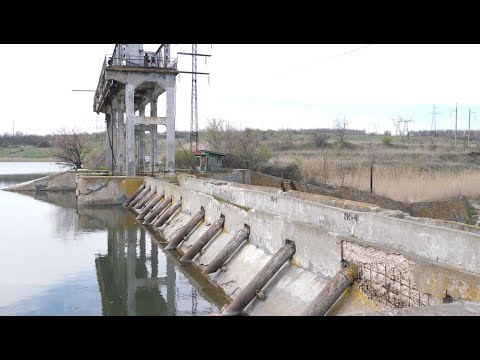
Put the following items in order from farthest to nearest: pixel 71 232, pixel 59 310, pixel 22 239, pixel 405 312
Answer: pixel 71 232 < pixel 22 239 < pixel 59 310 < pixel 405 312

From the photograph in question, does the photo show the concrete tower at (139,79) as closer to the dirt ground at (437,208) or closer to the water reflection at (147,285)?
the water reflection at (147,285)

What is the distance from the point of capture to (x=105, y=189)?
2553 centimetres

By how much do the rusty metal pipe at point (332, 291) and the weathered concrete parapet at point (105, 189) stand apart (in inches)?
788

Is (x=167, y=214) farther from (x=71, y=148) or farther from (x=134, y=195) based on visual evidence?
(x=71, y=148)

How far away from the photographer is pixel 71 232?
18.2m

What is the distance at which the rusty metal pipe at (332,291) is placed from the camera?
668cm

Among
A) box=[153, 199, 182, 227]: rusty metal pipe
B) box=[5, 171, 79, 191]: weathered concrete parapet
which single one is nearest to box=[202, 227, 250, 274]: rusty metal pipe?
box=[153, 199, 182, 227]: rusty metal pipe

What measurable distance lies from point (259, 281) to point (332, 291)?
195cm

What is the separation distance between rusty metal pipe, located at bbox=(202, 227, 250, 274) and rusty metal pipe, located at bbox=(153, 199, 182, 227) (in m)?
7.07

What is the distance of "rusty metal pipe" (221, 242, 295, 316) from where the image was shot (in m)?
8.16

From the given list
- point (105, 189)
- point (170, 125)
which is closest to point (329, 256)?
point (170, 125)
